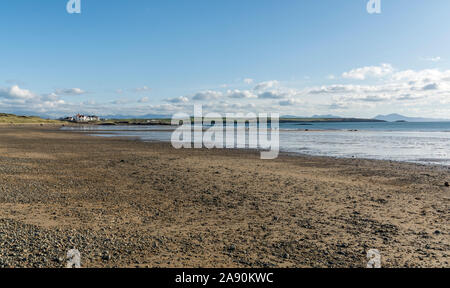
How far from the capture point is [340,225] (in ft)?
29.1

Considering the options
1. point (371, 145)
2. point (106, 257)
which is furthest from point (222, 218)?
point (371, 145)

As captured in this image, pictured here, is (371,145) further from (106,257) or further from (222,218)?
(106,257)

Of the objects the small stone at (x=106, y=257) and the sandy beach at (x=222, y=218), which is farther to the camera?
the sandy beach at (x=222, y=218)

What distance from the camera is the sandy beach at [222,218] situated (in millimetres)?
6727

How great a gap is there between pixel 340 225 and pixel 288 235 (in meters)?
Answer: 1.82

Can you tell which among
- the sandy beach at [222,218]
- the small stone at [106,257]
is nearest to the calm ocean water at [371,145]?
the sandy beach at [222,218]

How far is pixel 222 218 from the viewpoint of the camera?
9.55m

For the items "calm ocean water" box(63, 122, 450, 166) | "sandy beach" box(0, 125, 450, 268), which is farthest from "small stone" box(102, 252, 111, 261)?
"calm ocean water" box(63, 122, 450, 166)

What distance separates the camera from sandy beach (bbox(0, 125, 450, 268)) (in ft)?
22.1

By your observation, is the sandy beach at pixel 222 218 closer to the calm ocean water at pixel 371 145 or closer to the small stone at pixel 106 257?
the small stone at pixel 106 257

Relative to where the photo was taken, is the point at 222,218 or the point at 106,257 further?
the point at 222,218

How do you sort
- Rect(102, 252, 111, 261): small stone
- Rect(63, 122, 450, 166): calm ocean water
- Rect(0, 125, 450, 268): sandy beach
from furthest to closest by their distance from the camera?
Rect(63, 122, 450, 166): calm ocean water
Rect(0, 125, 450, 268): sandy beach
Rect(102, 252, 111, 261): small stone

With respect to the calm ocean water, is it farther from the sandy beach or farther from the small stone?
the small stone
